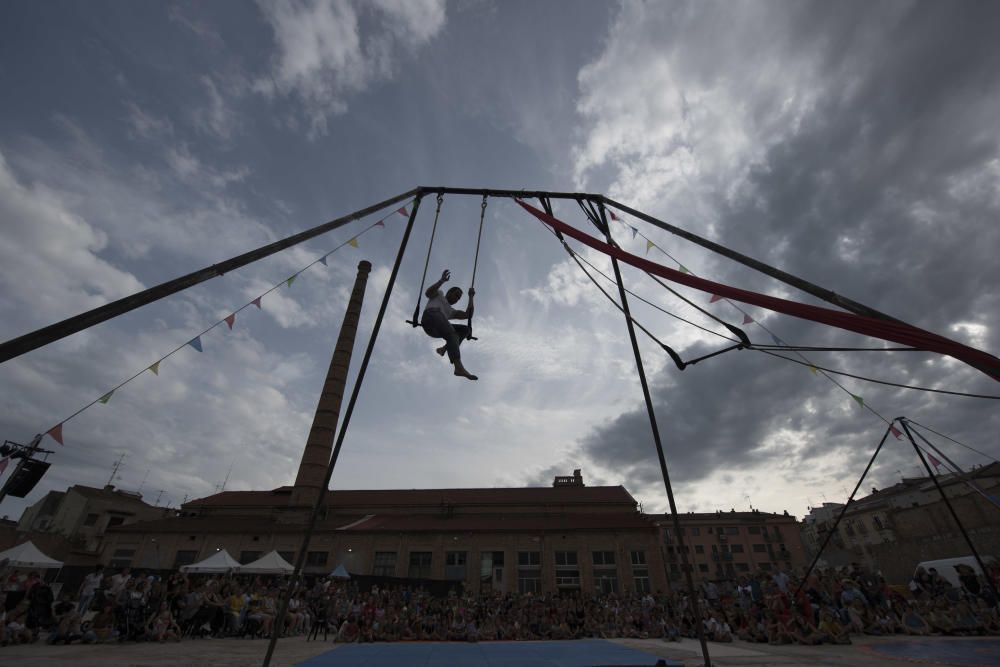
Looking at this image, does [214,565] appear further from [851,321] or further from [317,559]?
[851,321]

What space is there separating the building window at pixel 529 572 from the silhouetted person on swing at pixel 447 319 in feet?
97.1

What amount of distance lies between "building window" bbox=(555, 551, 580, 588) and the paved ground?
2347cm

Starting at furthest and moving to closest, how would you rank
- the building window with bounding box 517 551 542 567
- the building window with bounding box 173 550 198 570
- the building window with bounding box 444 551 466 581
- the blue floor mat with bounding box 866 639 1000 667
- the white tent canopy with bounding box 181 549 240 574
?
Result: the building window with bounding box 173 550 198 570
the building window with bounding box 517 551 542 567
the building window with bounding box 444 551 466 581
the white tent canopy with bounding box 181 549 240 574
the blue floor mat with bounding box 866 639 1000 667

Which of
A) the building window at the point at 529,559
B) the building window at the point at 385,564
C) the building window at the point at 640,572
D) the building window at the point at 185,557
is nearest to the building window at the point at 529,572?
the building window at the point at 529,559

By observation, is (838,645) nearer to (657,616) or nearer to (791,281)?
(657,616)

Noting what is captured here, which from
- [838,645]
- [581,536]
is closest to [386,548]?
[581,536]

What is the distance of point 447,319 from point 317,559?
3245 centimetres

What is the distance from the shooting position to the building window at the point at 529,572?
31578mm

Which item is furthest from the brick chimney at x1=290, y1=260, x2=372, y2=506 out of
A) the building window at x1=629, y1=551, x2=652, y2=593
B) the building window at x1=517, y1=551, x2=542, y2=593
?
the building window at x1=629, y1=551, x2=652, y2=593

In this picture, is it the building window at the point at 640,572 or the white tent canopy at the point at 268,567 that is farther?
the building window at the point at 640,572

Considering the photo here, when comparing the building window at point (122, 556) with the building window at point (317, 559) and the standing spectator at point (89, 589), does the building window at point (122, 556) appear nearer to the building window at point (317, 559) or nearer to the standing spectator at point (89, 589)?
the building window at point (317, 559)

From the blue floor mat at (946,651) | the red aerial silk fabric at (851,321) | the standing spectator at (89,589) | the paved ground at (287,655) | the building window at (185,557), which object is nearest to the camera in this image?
the red aerial silk fabric at (851,321)

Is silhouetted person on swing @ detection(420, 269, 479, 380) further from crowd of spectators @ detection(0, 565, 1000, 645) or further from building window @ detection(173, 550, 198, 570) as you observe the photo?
building window @ detection(173, 550, 198, 570)

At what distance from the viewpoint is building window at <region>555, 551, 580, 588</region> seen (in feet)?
104
